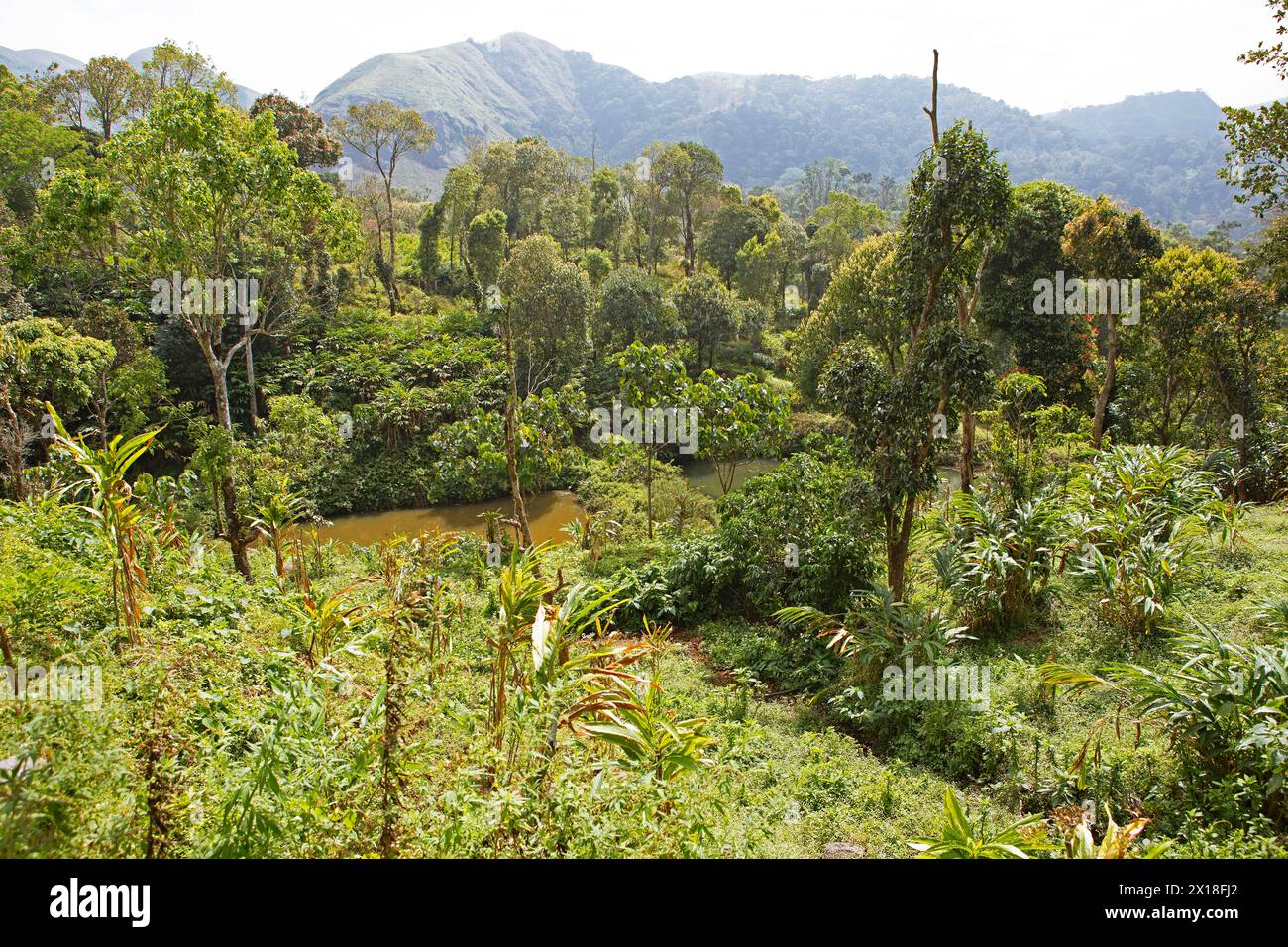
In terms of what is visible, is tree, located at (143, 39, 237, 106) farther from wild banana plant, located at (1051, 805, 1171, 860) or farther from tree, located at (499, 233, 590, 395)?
wild banana plant, located at (1051, 805, 1171, 860)

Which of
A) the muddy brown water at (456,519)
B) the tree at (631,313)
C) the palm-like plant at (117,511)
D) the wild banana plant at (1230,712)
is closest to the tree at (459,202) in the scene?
the tree at (631,313)

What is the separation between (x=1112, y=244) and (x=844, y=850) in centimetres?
1263

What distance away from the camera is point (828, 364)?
7449 millimetres

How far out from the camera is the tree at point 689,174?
30.2m

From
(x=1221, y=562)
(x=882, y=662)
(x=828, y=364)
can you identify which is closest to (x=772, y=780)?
(x=882, y=662)

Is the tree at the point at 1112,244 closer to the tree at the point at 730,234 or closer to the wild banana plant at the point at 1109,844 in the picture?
the wild banana plant at the point at 1109,844

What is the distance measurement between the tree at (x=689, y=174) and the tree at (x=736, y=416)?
68.3 feet

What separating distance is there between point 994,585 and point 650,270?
25.8 metres

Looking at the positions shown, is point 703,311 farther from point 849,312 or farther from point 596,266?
point 849,312

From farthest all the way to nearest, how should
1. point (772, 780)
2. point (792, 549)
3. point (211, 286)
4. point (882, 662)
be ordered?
point (211, 286), point (792, 549), point (882, 662), point (772, 780)

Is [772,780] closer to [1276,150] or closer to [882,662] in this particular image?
[882,662]

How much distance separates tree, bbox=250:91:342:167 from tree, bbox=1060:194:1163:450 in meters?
25.6

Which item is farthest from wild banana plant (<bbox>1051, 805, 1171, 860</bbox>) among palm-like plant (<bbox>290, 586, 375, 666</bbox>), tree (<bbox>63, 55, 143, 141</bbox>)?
tree (<bbox>63, 55, 143, 141</bbox>)

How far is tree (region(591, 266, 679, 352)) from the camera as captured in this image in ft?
72.1
